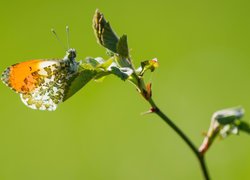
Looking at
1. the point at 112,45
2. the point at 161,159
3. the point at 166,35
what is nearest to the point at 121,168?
the point at 161,159

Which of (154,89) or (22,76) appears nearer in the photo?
(22,76)

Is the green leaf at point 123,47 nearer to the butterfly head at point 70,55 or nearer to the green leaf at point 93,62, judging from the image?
the green leaf at point 93,62

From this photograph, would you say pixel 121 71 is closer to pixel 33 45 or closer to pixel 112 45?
pixel 112 45

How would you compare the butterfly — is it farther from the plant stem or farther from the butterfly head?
the plant stem

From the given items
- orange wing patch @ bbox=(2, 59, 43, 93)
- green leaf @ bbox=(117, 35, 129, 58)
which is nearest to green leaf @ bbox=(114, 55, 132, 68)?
green leaf @ bbox=(117, 35, 129, 58)

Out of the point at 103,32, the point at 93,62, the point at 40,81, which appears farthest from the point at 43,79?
the point at 103,32

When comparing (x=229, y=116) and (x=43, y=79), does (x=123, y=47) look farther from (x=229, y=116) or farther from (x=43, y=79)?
(x=43, y=79)

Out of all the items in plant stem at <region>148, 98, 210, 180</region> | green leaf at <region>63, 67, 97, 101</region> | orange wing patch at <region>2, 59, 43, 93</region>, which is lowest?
plant stem at <region>148, 98, 210, 180</region>
